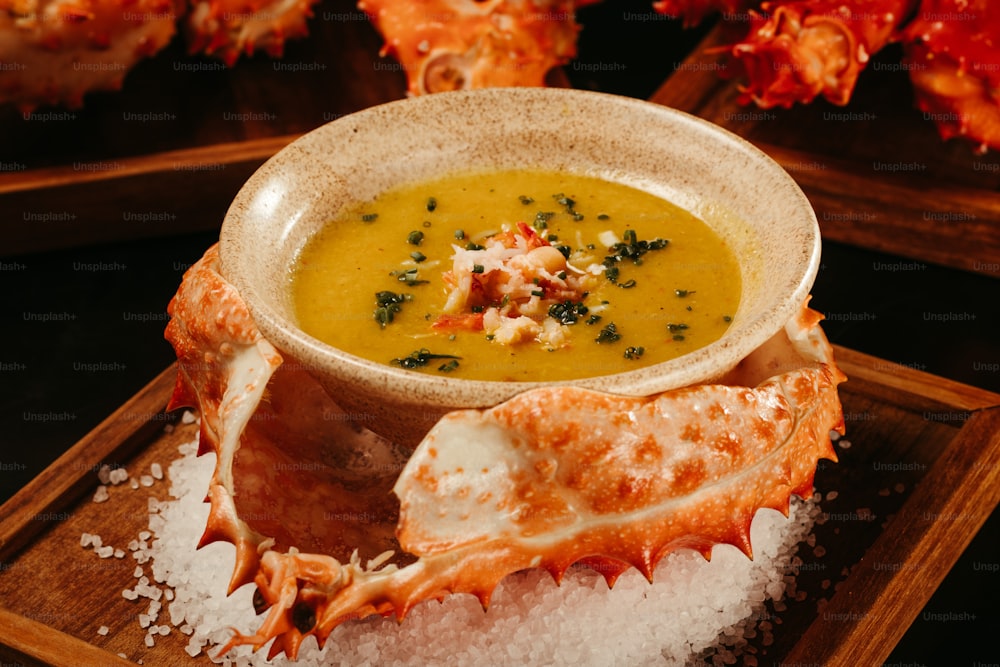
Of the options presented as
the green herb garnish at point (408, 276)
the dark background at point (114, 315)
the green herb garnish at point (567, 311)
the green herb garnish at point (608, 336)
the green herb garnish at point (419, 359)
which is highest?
the green herb garnish at point (608, 336)

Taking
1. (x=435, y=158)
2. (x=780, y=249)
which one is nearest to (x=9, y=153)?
(x=435, y=158)

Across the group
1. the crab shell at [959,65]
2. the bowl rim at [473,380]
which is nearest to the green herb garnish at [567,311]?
the bowl rim at [473,380]

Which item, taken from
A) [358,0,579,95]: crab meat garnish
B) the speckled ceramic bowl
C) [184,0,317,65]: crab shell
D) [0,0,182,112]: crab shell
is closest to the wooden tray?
the speckled ceramic bowl

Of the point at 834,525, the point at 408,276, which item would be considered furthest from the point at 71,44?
the point at 834,525

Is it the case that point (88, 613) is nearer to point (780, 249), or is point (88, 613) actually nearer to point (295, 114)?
point (780, 249)

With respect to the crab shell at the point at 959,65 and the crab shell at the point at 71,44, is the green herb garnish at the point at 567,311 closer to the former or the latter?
the crab shell at the point at 959,65

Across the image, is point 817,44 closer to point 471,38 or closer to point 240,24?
point 471,38
